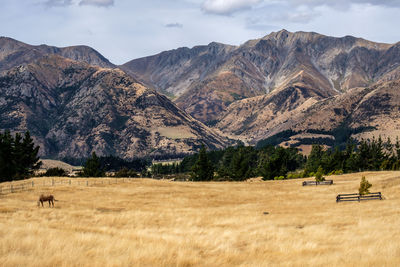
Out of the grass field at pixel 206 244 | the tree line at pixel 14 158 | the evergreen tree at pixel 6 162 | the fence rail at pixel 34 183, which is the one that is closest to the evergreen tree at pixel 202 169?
the fence rail at pixel 34 183

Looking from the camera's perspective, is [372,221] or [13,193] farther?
[13,193]

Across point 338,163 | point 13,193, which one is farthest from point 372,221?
point 338,163

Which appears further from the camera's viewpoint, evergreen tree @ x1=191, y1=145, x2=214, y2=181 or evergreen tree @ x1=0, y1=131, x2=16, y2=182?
evergreen tree @ x1=191, y1=145, x2=214, y2=181

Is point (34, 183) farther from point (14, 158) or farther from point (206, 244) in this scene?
point (206, 244)

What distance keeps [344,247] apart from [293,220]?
14632mm

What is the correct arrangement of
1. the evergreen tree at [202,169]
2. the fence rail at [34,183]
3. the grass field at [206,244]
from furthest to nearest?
the evergreen tree at [202,169] → the fence rail at [34,183] → the grass field at [206,244]

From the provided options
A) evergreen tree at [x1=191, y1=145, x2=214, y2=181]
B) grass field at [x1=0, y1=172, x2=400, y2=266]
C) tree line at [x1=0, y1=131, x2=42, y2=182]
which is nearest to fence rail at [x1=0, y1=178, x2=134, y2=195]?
tree line at [x1=0, y1=131, x2=42, y2=182]

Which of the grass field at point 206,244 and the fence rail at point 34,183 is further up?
the grass field at point 206,244

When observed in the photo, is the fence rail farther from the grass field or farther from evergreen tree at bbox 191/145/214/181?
evergreen tree at bbox 191/145/214/181

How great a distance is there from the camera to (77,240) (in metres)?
17.2

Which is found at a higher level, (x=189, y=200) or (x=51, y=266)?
(x=51, y=266)

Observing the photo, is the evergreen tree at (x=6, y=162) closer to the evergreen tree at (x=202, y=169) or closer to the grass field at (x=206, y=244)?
the evergreen tree at (x=202, y=169)

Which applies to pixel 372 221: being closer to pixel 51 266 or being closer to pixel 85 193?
pixel 51 266

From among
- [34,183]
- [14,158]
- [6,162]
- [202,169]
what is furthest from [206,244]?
[14,158]
